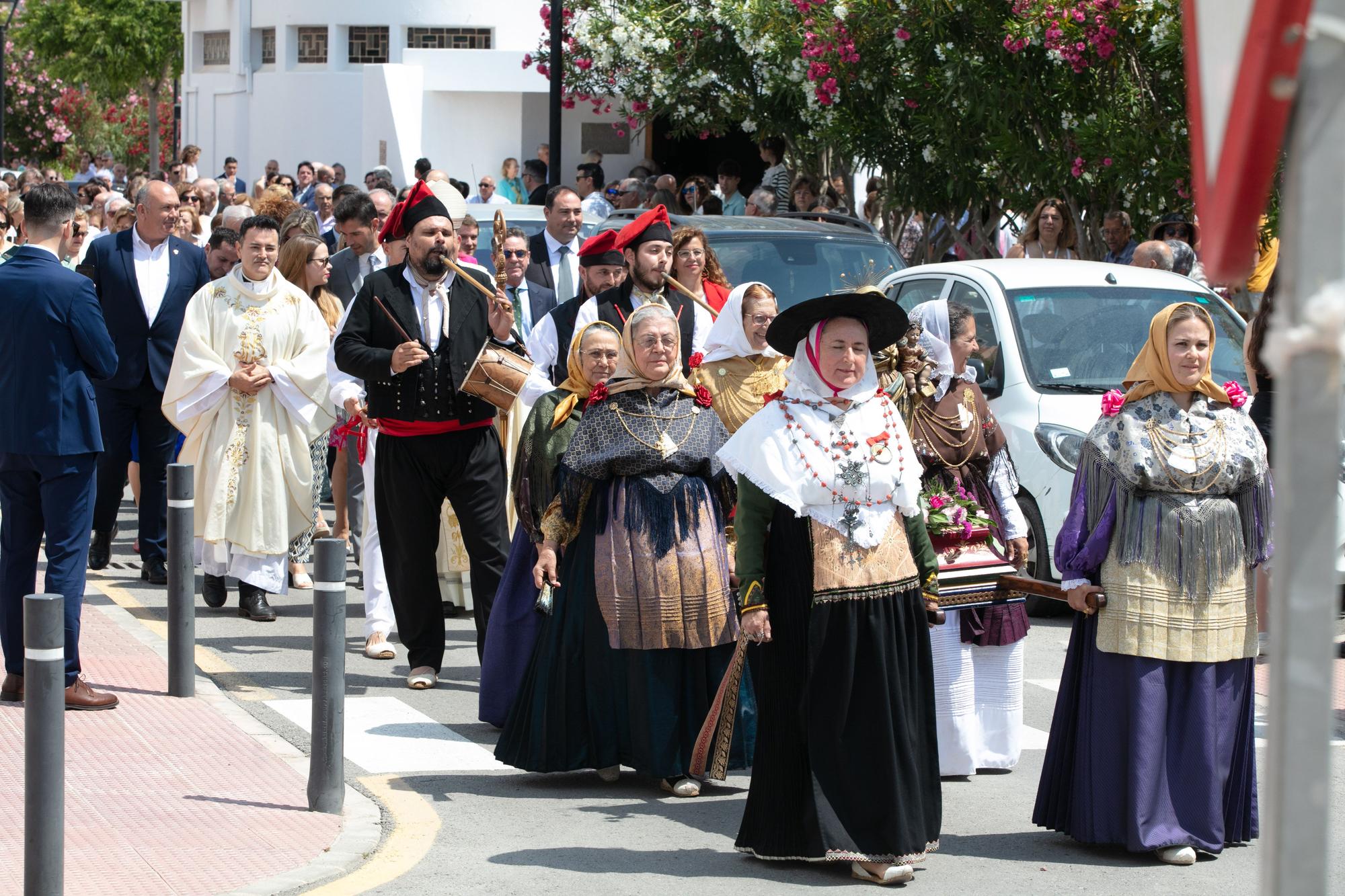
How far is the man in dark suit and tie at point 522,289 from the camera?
37.6ft

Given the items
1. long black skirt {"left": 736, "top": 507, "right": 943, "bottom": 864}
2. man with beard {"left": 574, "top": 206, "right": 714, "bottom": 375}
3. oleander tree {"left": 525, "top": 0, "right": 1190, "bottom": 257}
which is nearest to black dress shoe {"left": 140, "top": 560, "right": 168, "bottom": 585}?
man with beard {"left": 574, "top": 206, "right": 714, "bottom": 375}

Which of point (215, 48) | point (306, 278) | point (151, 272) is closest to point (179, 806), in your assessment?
point (306, 278)

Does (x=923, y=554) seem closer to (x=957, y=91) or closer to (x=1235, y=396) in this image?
(x=1235, y=396)

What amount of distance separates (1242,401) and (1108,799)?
141 cm

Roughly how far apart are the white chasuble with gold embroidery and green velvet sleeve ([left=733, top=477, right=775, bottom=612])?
4840 millimetres

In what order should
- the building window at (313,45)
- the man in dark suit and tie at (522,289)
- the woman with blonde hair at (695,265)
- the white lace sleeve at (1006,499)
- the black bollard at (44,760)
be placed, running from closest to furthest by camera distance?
the black bollard at (44,760) < the white lace sleeve at (1006,499) < the woman with blonde hair at (695,265) < the man in dark suit and tie at (522,289) < the building window at (313,45)

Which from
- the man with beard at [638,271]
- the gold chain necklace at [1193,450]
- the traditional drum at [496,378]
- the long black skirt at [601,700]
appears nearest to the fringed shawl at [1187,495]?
the gold chain necklace at [1193,450]

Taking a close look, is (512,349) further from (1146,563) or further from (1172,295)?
(1172,295)

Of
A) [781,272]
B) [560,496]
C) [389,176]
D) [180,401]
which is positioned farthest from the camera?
[389,176]

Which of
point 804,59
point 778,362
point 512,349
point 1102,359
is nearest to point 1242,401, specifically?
point 778,362

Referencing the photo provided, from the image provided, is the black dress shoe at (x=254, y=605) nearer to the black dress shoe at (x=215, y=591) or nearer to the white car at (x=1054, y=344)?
the black dress shoe at (x=215, y=591)

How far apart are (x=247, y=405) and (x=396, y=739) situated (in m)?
3.25

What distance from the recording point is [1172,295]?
1098 centimetres

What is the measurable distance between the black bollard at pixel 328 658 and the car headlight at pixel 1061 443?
4.95 m
